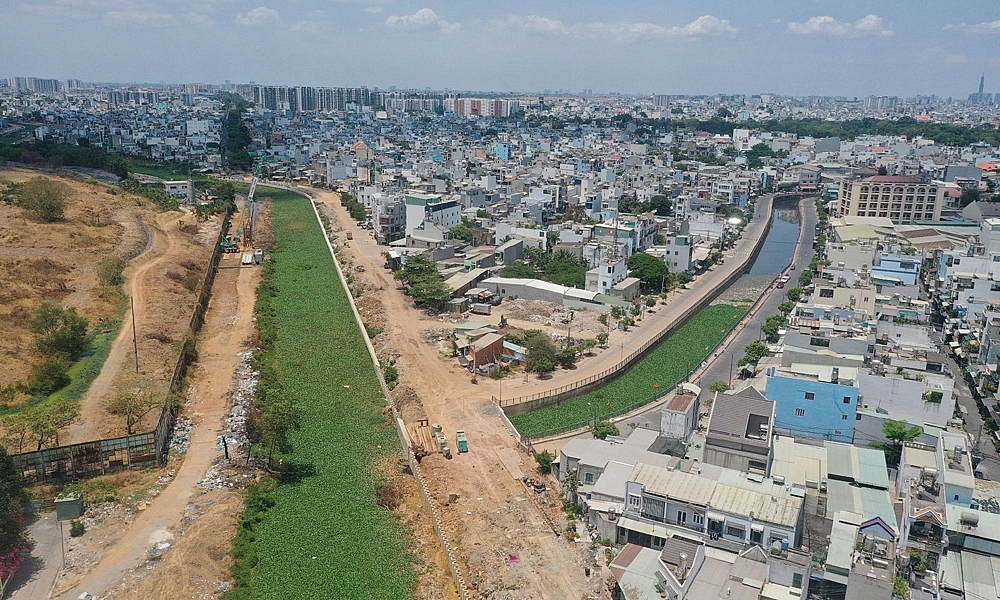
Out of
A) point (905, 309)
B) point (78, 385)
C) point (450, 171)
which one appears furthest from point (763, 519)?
point (450, 171)

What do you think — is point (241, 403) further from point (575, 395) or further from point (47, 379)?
point (575, 395)

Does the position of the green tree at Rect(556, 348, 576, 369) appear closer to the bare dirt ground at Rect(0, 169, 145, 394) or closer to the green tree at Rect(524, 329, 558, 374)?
the green tree at Rect(524, 329, 558, 374)

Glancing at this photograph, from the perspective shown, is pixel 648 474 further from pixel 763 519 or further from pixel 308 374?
pixel 308 374

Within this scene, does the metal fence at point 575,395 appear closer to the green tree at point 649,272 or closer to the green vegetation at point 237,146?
the green tree at point 649,272

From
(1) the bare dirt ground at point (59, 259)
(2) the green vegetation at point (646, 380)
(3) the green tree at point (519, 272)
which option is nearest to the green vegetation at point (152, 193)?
(1) the bare dirt ground at point (59, 259)

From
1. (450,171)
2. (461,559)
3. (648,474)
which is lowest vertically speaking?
(461,559)

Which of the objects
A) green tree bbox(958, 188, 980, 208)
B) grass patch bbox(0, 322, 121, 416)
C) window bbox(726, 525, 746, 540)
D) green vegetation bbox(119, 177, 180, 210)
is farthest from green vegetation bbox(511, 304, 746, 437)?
green vegetation bbox(119, 177, 180, 210)
